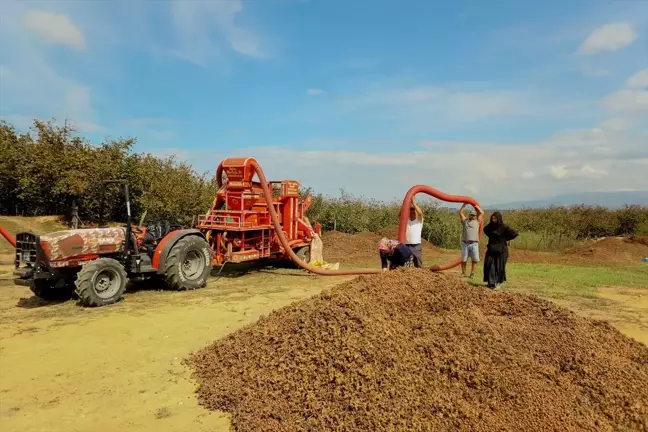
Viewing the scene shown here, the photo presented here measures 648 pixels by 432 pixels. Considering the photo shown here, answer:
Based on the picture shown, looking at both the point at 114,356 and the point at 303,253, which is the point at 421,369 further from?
the point at 303,253

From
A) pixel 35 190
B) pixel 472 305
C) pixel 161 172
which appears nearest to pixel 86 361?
pixel 472 305

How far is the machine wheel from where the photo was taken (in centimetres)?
1118

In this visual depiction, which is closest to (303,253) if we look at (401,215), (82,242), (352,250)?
(401,215)

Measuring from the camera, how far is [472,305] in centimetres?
502

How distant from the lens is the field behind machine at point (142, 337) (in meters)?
3.73

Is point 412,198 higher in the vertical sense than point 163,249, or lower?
higher

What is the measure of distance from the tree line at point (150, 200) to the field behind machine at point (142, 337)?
6530mm

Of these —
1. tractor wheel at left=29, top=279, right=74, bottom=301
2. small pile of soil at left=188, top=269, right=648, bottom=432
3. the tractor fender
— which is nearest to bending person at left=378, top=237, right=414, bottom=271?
small pile of soil at left=188, top=269, right=648, bottom=432

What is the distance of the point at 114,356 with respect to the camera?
16.3 feet

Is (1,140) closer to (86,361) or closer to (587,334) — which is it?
(86,361)

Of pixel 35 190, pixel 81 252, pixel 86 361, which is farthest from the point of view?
pixel 35 190

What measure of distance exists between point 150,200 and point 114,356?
11559mm

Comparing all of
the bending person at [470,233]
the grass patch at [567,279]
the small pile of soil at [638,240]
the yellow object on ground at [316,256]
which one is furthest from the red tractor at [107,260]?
the small pile of soil at [638,240]

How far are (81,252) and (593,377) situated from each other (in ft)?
22.2
